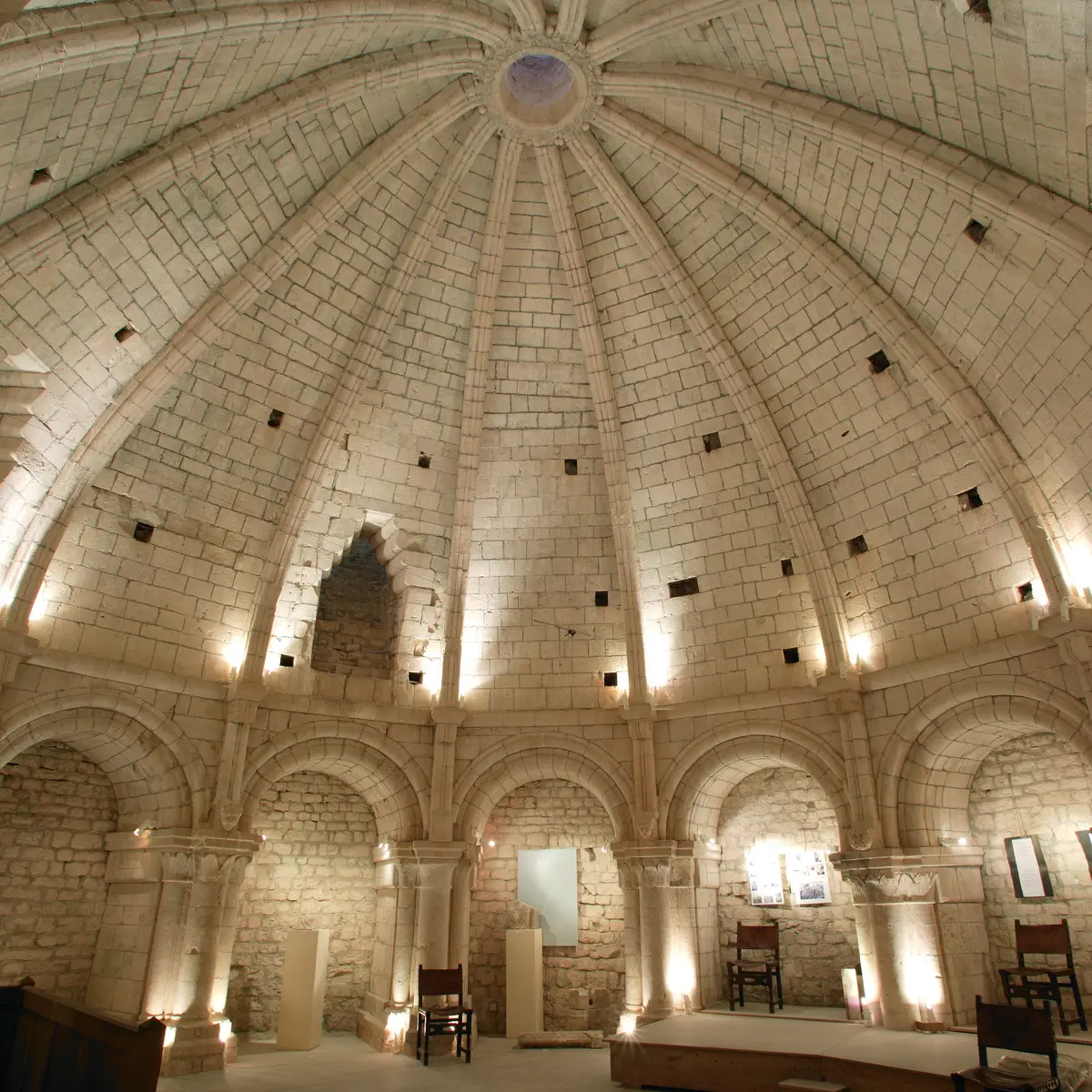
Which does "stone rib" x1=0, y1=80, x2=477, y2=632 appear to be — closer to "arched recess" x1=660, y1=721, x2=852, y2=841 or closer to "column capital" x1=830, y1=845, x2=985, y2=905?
"arched recess" x1=660, y1=721, x2=852, y2=841

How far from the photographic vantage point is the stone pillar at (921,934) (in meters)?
9.70

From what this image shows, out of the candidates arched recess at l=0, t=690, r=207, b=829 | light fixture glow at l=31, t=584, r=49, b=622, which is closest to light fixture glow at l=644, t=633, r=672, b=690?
arched recess at l=0, t=690, r=207, b=829

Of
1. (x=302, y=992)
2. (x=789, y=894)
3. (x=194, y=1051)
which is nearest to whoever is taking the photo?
(x=194, y=1051)

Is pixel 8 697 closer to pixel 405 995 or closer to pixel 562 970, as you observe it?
pixel 405 995

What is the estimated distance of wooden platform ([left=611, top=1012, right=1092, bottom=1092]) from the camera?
24.6 feet

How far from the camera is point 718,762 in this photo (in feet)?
38.5

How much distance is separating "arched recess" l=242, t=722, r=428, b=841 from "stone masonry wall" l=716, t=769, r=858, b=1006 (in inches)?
185

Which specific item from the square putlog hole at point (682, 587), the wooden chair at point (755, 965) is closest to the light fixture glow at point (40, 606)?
the square putlog hole at point (682, 587)

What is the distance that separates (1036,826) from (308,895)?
10.2 meters

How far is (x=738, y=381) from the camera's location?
11914 millimetres

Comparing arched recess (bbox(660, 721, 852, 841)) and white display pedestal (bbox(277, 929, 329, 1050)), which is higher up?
arched recess (bbox(660, 721, 852, 841))

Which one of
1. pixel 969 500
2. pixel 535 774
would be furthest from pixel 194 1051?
pixel 969 500

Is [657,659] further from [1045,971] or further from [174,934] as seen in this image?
[174,934]

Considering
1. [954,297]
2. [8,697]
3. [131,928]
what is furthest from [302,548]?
[954,297]
